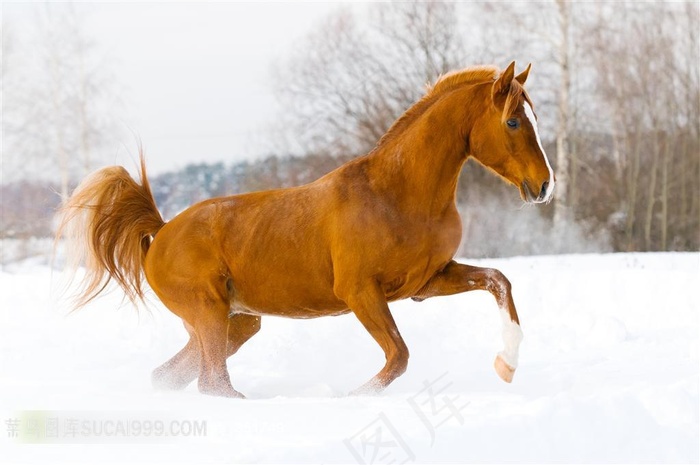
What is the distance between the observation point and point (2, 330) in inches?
328

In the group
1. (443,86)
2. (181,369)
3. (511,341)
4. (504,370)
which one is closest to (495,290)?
(511,341)

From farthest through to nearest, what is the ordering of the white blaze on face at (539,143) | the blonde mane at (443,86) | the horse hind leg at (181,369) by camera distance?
the horse hind leg at (181,369) → the blonde mane at (443,86) → the white blaze on face at (539,143)

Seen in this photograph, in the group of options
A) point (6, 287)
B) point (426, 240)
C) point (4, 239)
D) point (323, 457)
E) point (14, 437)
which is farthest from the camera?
point (4, 239)

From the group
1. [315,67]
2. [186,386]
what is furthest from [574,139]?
[186,386]

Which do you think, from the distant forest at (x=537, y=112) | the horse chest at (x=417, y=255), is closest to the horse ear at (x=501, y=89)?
the horse chest at (x=417, y=255)

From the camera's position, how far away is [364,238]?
498 centimetres

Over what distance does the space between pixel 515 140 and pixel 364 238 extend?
1.02 m

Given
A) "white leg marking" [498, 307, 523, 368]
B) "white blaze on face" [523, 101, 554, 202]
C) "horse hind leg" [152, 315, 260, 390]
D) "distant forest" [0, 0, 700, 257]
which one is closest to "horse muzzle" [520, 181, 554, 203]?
"white blaze on face" [523, 101, 554, 202]

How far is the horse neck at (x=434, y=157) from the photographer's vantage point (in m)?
5.04

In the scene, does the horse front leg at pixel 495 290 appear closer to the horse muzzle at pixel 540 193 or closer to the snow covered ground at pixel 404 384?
the snow covered ground at pixel 404 384

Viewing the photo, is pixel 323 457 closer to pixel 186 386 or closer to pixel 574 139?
pixel 186 386

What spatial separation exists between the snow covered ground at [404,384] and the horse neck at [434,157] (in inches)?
44.0

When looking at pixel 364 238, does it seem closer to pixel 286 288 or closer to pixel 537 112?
pixel 286 288

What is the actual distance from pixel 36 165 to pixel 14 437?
16.0 metres
